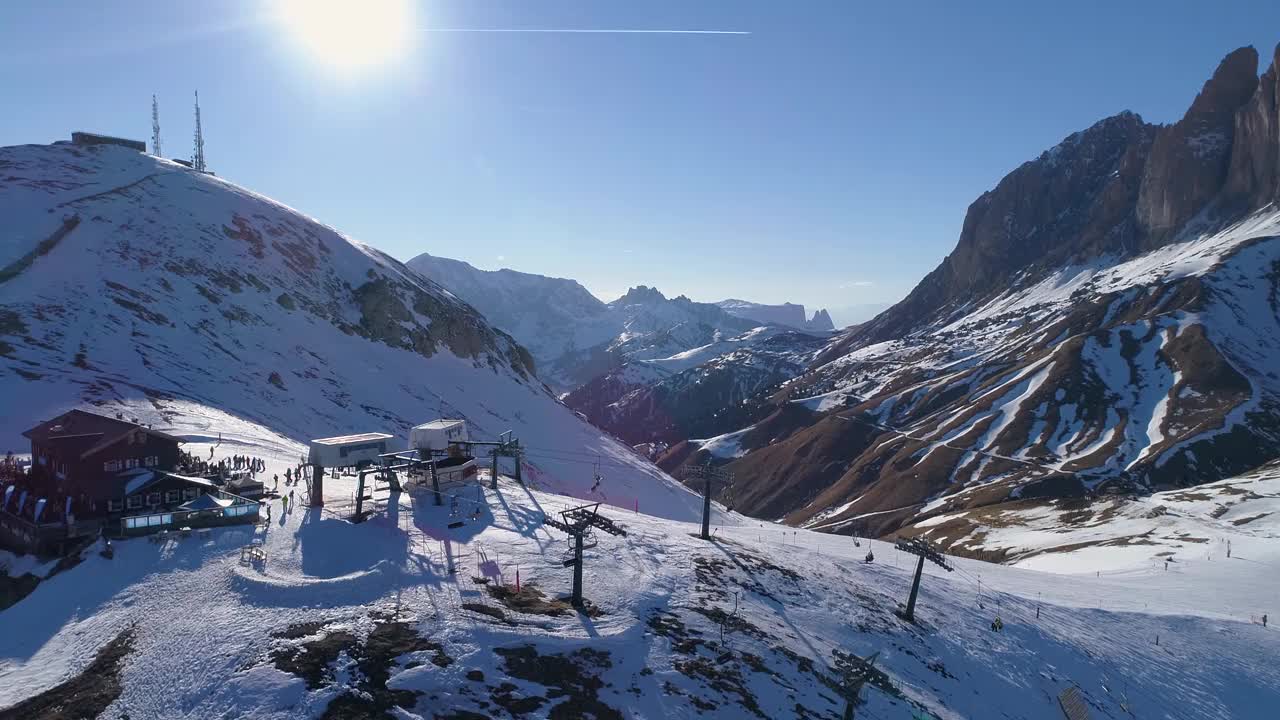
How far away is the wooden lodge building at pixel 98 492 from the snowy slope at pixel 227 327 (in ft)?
64.0

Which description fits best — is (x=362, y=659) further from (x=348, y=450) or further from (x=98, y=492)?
(x=348, y=450)

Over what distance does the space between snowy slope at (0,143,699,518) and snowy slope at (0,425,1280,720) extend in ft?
66.4

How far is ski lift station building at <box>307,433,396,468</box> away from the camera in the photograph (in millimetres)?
44781

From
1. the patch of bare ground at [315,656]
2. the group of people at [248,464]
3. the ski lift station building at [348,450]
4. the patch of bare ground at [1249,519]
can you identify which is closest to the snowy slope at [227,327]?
the group of people at [248,464]

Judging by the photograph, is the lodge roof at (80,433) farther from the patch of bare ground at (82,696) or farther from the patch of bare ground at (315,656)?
the patch of bare ground at (315,656)

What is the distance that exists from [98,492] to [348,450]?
15295mm

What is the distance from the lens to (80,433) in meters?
35.7

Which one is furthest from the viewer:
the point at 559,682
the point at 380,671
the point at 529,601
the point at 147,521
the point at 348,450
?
the point at 348,450

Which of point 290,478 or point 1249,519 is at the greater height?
point 290,478

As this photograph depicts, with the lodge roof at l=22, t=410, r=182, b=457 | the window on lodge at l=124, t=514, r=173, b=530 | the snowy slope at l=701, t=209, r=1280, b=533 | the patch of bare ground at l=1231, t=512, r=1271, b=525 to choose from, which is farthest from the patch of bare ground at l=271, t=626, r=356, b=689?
the snowy slope at l=701, t=209, r=1280, b=533

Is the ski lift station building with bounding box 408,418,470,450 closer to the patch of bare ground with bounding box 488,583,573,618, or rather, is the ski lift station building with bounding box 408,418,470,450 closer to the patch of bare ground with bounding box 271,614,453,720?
the patch of bare ground with bounding box 488,583,573,618

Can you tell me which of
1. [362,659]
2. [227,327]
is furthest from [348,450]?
[227,327]

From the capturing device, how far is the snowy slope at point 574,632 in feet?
77.6

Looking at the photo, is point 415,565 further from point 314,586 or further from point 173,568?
point 173,568
